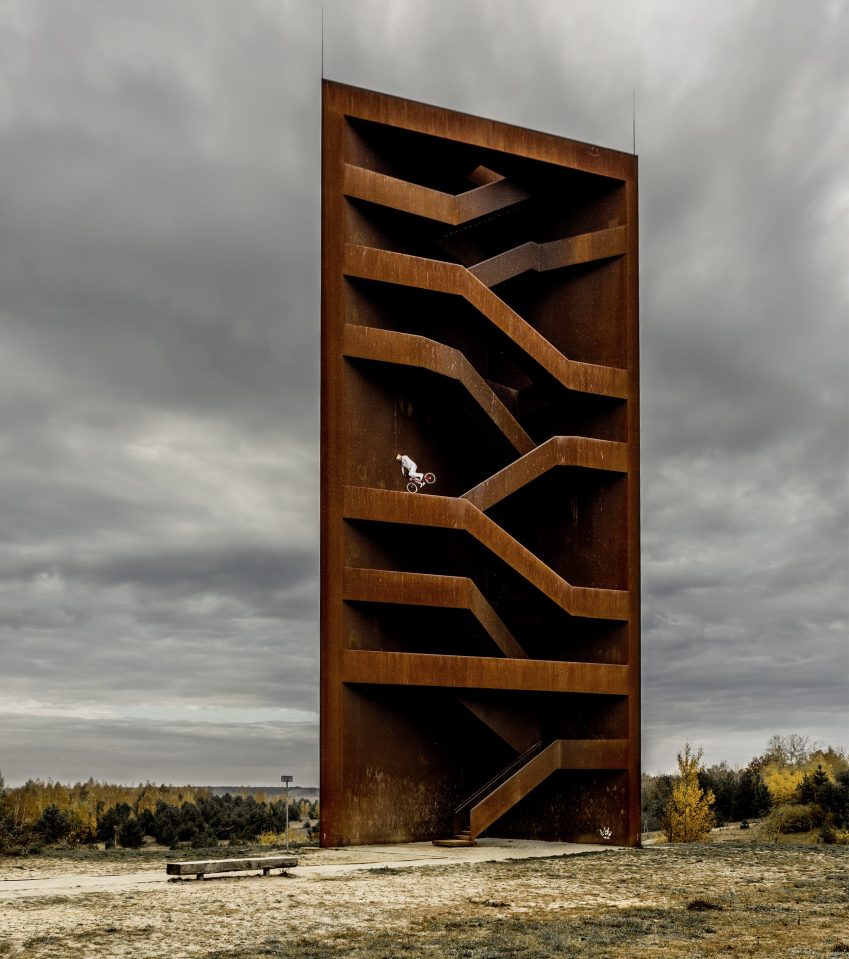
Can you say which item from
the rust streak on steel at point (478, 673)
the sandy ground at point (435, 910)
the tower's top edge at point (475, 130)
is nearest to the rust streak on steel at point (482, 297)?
the tower's top edge at point (475, 130)

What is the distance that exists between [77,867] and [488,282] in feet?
55.3

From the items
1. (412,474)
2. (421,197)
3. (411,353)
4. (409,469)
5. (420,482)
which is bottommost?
(420,482)

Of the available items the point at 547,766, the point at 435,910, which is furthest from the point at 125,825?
the point at 435,910

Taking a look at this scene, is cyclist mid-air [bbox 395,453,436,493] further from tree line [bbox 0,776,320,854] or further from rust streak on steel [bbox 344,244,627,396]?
tree line [bbox 0,776,320,854]

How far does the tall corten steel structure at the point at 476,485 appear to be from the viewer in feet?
84.3

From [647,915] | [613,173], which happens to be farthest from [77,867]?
[613,173]

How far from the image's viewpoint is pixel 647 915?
1565cm

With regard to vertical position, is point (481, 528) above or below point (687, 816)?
above

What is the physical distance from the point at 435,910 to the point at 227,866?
4765 millimetres

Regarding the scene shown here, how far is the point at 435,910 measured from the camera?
15773 mm

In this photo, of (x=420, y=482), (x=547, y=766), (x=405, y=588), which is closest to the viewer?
(x=405, y=588)

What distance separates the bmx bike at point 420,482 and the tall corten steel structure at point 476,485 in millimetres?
322

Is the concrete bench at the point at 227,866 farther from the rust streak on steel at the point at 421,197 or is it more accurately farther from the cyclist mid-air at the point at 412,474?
the rust streak on steel at the point at 421,197

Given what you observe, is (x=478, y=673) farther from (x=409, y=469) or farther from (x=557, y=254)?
(x=557, y=254)
